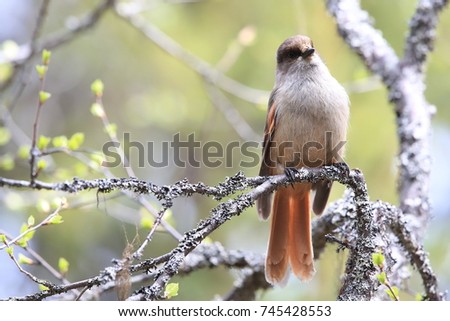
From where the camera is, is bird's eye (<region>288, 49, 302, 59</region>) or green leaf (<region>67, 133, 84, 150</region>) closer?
green leaf (<region>67, 133, 84, 150</region>)

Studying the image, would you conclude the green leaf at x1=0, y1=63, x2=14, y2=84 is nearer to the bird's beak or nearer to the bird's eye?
the bird's eye

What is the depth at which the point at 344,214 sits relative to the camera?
3703 millimetres

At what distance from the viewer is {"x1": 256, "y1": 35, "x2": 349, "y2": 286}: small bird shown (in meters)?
4.17

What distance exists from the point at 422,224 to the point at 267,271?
996 millimetres

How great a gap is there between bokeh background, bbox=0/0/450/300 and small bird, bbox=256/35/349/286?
141cm

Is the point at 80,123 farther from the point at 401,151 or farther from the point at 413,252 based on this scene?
the point at 413,252

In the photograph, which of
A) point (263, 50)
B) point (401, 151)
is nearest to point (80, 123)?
point (263, 50)

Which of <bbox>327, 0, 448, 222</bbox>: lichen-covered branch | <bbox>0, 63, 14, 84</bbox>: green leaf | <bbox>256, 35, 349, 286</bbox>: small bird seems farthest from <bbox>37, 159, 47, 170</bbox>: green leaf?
<bbox>327, 0, 448, 222</bbox>: lichen-covered branch

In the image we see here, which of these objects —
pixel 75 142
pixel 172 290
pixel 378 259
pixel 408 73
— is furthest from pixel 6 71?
pixel 378 259

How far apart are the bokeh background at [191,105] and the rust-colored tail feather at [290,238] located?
5.01 ft

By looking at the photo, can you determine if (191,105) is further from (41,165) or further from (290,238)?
(41,165)

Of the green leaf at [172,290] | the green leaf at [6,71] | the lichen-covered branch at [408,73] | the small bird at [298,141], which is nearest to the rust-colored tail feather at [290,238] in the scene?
the small bird at [298,141]

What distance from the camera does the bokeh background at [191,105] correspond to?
21.4ft

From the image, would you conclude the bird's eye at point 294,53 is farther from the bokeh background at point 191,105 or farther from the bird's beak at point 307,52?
the bokeh background at point 191,105
